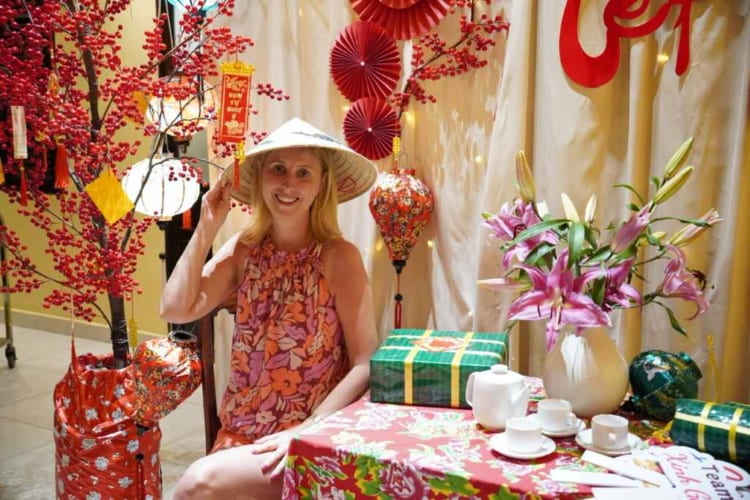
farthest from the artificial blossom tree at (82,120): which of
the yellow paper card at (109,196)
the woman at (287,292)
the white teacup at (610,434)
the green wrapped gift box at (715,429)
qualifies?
the green wrapped gift box at (715,429)

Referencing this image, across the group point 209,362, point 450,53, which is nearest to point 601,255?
point 450,53

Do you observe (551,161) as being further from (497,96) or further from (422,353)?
(422,353)

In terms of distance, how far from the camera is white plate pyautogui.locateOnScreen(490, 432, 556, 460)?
1165 millimetres

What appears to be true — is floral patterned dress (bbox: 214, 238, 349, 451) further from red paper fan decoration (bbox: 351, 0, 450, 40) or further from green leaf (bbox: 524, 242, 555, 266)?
red paper fan decoration (bbox: 351, 0, 450, 40)

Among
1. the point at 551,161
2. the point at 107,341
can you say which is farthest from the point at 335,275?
the point at 107,341

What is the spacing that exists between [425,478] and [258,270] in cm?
83

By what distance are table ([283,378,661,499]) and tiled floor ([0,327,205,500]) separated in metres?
1.40

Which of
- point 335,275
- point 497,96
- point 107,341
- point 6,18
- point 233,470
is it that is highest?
point 6,18

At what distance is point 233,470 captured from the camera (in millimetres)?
1455

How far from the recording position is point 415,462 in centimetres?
116

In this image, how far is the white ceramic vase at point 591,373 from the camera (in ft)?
4.32

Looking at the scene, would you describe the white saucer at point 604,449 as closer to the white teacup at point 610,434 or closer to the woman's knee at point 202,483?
the white teacup at point 610,434

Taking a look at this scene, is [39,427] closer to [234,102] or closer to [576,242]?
[234,102]

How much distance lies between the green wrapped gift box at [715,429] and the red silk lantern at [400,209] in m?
0.93
